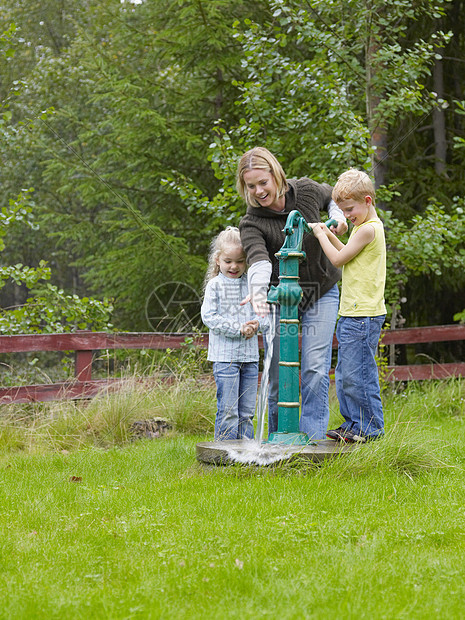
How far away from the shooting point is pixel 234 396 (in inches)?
167

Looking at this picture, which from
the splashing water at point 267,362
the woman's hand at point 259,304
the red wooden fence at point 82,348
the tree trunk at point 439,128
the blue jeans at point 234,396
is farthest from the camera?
the tree trunk at point 439,128

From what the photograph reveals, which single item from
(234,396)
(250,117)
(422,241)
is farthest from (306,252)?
(250,117)

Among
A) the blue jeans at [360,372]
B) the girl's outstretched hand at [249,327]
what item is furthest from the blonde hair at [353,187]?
the girl's outstretched hand at [249,327]

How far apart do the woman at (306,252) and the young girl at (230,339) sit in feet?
1.23

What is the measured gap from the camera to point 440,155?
30.9 ft

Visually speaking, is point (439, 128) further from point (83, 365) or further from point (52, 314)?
point (83, 365)

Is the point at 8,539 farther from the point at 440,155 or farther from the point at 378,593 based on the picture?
the point at 440,155

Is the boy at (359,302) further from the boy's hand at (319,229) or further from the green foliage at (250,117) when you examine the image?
the green foliage at (250,117)

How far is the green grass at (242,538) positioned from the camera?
2.14 m

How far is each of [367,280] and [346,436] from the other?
88 centimetres

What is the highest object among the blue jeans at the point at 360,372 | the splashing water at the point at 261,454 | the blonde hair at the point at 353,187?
the blonde hair at the point at 353,187

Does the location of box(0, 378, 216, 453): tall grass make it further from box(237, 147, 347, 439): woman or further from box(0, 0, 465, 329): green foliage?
box(0, 0, 465, 329): green foliage

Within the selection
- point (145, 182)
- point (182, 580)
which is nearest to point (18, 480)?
point (182, 580)

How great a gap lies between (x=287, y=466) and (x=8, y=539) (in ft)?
4.73
